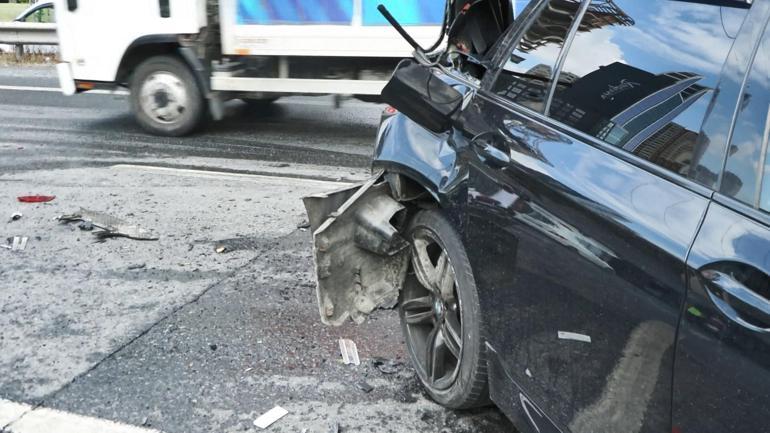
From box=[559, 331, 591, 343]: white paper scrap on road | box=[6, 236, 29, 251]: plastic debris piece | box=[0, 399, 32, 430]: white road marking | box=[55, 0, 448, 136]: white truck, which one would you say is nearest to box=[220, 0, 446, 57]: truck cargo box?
box=[55, 0, 448, 136]: white truck

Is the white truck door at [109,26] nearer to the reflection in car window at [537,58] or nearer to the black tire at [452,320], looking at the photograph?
the black tire at [452,320]

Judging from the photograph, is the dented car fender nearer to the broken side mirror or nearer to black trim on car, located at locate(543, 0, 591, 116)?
the broken side mirror

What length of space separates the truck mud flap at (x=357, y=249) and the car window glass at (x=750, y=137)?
178 cm

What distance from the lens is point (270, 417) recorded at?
3215mm

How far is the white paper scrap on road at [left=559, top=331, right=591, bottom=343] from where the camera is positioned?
2.14 metres

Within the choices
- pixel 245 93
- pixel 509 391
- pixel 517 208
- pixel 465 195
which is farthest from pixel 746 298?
pixel 245 93

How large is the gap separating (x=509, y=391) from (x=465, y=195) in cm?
77

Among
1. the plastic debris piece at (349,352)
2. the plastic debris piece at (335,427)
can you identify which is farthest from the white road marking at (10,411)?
the plastic debris piece at (349,352)

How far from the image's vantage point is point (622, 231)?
2.00m

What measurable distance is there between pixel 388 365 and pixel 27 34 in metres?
15.0

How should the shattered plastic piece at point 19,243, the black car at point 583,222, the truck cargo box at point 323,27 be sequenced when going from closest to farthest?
the black car at point 583,222
the shattered plastic piece at point 19,243
the truck cargo box at point 323,27

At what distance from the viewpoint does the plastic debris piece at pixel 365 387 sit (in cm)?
347

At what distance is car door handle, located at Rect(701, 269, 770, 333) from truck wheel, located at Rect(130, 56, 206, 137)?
8004 millimetres

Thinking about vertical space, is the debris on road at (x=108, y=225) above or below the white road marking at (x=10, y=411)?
below
